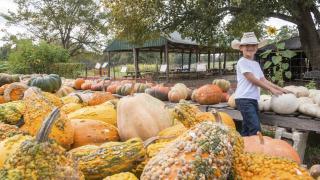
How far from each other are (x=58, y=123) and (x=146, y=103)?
663mm

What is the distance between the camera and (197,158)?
1.14 m

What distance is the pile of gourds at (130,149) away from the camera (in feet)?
3.63

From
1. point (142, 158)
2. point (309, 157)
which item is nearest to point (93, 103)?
point (142, 158)

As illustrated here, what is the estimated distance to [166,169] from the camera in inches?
44.2

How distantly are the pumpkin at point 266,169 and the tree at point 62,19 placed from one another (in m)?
41.9

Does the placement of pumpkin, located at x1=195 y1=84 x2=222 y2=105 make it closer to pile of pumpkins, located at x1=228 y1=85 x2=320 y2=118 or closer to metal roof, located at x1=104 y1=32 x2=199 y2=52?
pile of pumpkins, located at x1=228 y1=85 x2=320 y2=118

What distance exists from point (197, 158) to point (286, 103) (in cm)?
378

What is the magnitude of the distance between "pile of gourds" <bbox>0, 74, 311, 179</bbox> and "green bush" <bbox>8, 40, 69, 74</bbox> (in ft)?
50.7

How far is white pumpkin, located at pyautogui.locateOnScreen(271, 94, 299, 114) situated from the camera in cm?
459

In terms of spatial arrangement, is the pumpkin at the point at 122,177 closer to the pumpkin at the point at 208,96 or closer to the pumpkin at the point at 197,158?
the pumpkin at the point at 197,158

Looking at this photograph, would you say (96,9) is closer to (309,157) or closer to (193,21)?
(193,21)

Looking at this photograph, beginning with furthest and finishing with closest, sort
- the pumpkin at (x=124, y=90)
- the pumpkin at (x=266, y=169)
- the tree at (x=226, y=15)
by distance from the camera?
1. the tree at (x=226, y=15)
2. the pumpkin at (x=124, y=90)
3. the pumpkin at (x=266, y=169)

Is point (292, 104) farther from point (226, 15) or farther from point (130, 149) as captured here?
point (226, 15)

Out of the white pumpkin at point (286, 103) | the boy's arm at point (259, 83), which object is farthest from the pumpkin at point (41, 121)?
the white pumpkin at point (286, 103)
